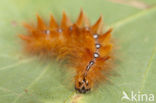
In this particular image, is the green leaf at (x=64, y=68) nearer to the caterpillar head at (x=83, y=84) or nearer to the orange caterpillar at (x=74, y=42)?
the caterpillar head at (x=83, y=84)

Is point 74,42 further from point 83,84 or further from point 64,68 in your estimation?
point 83,84

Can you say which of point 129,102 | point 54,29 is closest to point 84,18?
point 54,29

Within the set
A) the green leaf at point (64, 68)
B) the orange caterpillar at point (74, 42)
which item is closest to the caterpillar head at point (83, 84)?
the green leaf at point (64, 68)

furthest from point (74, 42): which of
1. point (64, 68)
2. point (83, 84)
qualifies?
point (83, 84)

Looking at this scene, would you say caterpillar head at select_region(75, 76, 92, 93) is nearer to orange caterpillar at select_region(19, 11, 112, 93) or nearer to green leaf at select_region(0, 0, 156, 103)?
green leaf at select_region(0, 0, 156, 103)

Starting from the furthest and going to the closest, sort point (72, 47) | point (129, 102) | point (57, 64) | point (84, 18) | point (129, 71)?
1. point (84, 18)
2. point (72, 47)
3. point (57, 64)
4. point (129, 71)
5. point (129, 102)

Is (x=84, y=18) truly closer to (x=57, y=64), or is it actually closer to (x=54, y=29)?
(x=54, y=29)
